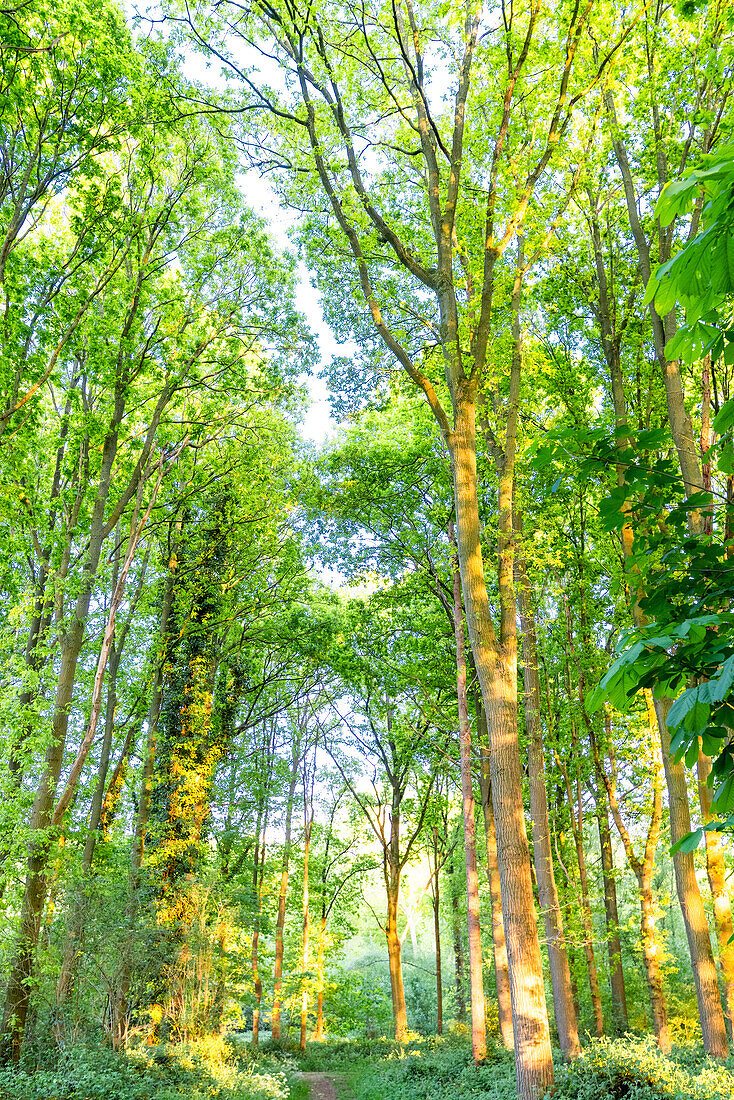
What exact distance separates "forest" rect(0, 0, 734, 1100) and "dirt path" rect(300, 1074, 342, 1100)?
18cm

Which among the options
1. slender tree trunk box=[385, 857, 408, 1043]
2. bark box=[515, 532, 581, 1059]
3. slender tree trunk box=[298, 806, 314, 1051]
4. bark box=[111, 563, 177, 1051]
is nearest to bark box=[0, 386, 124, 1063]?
bark box=[111, 563, 177, 1051]

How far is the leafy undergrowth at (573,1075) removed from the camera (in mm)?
6188

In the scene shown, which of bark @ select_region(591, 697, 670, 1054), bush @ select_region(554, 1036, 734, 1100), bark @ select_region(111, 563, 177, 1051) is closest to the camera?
bush @ select_region(554, 1036, 734, 1100)

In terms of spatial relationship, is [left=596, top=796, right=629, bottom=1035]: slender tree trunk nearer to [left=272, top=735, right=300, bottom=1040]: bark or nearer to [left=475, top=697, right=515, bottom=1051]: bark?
[left=475, top=697, right=515, bottom=1051]: bark

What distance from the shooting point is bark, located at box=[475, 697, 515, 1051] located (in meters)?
10.8

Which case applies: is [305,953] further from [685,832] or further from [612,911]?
[685,832]

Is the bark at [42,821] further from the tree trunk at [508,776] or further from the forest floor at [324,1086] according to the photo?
the forest floor at [324,1086]

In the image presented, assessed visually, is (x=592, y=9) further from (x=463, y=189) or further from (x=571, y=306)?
(x=571, y=306)

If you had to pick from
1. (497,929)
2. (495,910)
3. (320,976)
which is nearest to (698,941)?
(497,929)

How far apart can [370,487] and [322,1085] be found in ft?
45.0

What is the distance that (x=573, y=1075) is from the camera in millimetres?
7137

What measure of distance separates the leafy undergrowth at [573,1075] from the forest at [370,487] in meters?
0.08

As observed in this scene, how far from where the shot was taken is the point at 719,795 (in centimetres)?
136

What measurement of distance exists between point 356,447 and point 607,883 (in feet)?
36.5
